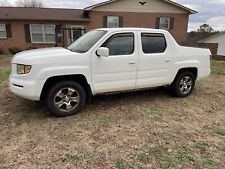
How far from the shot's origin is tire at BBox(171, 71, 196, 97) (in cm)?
588

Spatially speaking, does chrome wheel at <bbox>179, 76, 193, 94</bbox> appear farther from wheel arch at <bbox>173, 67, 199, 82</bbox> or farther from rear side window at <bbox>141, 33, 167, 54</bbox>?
rear side window at <bbox>141, 33, 167, 54</bbox>

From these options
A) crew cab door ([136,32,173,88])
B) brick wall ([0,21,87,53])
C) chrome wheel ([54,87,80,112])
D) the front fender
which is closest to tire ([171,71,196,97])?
crew cab door ([136,32,173,88])

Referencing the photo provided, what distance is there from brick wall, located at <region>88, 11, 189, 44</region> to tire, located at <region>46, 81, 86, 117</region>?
17.1 m

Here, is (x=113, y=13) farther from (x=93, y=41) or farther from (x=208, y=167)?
(x=208, y=167)

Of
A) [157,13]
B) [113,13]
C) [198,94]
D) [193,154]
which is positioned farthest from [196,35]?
[193,154]

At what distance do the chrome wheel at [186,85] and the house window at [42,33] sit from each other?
16.1 metres

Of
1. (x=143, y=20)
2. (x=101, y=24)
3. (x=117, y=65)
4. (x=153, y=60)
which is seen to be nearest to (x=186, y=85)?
(x=153, y=60)

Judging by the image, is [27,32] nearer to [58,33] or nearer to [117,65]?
[58,33]

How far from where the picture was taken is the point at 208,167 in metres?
3.07

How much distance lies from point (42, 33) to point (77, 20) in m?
3.27

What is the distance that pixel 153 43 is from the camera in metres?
5.30

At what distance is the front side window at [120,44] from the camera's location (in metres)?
4.76

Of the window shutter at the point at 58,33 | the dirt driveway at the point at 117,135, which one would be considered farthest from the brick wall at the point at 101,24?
the dirt driveway at the point at 117,135

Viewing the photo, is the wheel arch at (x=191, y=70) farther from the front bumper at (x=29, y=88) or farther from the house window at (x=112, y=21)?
the house window at (x=112, y=21)
